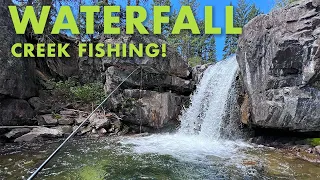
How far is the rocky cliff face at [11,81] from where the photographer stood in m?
9.42

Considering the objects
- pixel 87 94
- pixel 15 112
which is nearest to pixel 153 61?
pixel 87 94

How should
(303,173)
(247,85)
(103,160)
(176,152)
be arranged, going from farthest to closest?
(247,85) < (176,152) < (103,160) < (303,173)

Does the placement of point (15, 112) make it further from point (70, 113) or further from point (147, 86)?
point (147, 86)

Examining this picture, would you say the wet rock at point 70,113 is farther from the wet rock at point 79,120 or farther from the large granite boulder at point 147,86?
the large granite boulder at point 147,86

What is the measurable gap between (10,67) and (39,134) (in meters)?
2.82

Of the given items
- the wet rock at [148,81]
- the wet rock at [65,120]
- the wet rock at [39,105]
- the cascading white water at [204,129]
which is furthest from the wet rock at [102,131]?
the wet rock at [39,105]

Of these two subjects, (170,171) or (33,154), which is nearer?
(170,171)

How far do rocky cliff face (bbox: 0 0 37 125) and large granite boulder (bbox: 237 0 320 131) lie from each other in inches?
344

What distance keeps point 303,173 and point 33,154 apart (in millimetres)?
Result: 6987

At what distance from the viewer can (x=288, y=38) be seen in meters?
7.97

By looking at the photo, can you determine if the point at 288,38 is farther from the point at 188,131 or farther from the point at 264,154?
the point at 188,131

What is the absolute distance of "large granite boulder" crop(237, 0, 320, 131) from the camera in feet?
25.4

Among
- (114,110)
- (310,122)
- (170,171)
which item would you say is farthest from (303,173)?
(114,110)

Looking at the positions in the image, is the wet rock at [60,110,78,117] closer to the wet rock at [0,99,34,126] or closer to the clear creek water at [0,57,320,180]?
the wet rock at [0,99,34,126]
